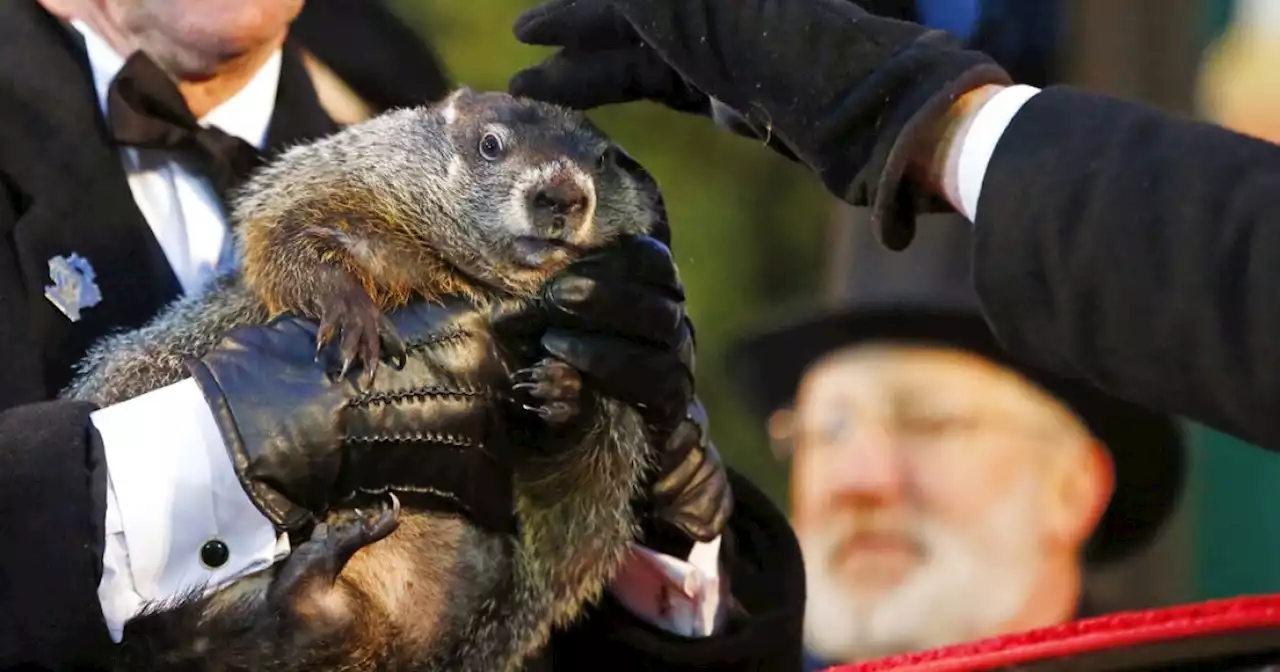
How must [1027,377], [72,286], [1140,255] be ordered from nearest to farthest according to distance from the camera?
[1140,255]
[72,286]
[1027,377]

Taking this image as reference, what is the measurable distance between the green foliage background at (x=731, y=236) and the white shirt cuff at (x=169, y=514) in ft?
5.20


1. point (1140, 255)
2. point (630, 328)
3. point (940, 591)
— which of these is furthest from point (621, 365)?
point (940, 591)

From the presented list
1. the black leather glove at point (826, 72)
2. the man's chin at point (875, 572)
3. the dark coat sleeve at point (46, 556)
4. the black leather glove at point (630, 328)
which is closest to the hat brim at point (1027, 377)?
the man's chin at point (875, 572)

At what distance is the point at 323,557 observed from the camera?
146 centimetres

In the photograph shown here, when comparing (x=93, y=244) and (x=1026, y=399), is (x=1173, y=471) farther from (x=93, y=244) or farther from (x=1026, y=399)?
(x=93, y=244)

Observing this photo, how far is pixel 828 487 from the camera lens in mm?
3166

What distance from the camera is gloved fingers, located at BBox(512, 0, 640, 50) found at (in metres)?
1.61

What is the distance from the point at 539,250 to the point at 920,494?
5.91ft

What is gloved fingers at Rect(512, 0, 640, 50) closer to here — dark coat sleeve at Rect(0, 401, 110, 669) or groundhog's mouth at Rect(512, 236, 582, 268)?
groundhog's mouth at Rect(512, 236, 582, 268)

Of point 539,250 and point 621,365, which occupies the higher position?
point 539,250

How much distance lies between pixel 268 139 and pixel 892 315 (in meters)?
1.60

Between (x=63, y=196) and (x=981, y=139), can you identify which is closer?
(x=981, y=139)

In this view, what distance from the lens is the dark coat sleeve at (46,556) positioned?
4.55 feet

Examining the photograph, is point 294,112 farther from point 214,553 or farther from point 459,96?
point 214,553
